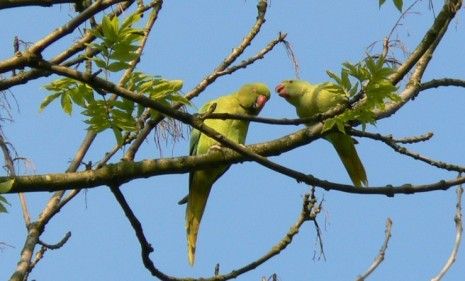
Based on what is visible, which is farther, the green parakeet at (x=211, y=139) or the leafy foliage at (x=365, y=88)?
the green parakeet at (x=211, y=139)

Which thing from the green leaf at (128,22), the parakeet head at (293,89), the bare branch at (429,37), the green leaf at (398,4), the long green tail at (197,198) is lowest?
the green leaf at (128,22)

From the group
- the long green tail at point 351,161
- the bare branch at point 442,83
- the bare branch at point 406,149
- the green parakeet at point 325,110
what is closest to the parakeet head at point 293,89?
the green parakeet at point 325,110

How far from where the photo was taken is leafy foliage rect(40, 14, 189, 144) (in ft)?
9.10

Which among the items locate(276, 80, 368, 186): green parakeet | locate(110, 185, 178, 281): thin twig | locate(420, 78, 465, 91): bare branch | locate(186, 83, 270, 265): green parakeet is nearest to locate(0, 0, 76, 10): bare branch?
locate(110, 185, 178, 281): thin twig

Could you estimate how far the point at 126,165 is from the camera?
318 cm

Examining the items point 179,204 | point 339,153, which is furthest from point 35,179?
point 339,153

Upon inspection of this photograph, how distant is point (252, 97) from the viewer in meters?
6.14

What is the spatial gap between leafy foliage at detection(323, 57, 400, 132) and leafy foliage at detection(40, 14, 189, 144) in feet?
1.93

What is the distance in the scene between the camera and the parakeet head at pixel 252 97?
6.13m

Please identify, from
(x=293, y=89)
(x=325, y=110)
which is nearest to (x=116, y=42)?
(x=325, y=110)

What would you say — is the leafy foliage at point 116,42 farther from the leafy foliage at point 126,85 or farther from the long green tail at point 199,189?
the long green tail at point 199,189

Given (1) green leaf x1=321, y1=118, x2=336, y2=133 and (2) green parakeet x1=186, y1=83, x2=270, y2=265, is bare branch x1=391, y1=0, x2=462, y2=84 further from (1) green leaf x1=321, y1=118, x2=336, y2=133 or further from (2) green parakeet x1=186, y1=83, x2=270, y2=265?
(2) green parakeet x1=186, y1=83, x2=270, y2=265

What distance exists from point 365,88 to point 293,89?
117 inches

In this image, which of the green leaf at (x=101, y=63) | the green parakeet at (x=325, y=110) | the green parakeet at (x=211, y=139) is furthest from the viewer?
the green parakeet at (x=211, y=139)
